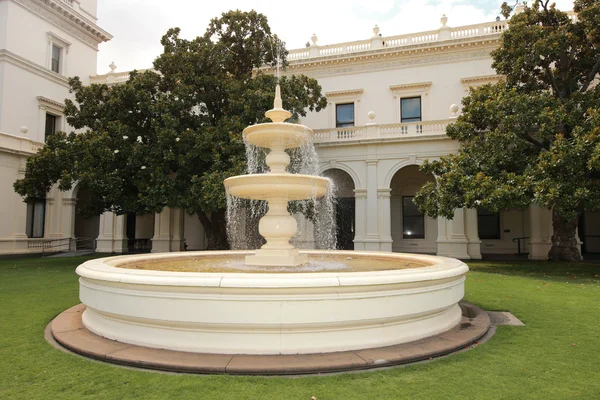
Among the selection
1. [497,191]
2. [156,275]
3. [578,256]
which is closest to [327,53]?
[497,191]

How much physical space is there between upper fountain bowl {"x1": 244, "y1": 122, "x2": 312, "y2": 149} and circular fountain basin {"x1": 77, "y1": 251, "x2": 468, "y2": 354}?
133 inches

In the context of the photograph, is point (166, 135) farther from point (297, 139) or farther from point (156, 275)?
point (156, 275)

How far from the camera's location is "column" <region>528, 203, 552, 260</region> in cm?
1905

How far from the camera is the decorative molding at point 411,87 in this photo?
2297 centimetres

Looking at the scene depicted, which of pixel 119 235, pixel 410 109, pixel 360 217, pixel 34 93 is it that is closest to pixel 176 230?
pixel 119 235

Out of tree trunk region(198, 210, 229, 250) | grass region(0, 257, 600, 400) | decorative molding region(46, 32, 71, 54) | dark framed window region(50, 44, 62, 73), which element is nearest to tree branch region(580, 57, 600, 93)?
grass region(0, 257, 600, 400)

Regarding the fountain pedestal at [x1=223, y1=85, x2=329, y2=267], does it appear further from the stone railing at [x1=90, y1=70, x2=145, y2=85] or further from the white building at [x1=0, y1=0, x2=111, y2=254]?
the stone railing at [x1=90, y1=70, x2=145, y2=85]

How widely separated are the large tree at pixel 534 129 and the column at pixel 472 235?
3472 millimetres

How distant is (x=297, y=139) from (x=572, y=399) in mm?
5515

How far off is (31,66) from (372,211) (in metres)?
21.4

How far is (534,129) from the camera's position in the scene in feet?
48.9

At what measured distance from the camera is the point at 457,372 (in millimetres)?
4141

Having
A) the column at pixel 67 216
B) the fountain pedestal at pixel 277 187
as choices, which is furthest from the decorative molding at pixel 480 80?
the column at pixel 67 216

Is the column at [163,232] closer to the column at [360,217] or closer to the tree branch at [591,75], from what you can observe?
the column at [360,217]
